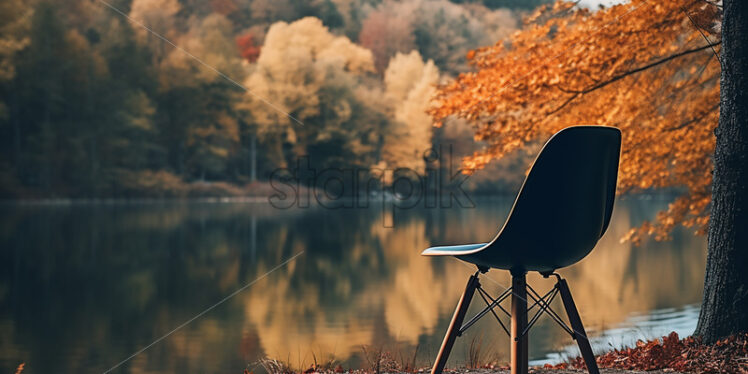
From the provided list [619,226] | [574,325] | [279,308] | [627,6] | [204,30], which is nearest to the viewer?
[574,325]

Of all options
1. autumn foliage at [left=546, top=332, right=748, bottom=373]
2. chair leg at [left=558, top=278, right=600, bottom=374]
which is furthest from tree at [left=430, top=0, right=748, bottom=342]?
chair leg at [left=558, top=278, right=600, bottom=374]

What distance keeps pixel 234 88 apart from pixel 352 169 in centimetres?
702

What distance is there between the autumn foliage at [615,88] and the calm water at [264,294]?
174 centimetres

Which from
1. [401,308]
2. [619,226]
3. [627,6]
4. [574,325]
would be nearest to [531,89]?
[627,6]

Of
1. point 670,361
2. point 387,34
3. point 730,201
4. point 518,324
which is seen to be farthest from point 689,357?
point 387,34

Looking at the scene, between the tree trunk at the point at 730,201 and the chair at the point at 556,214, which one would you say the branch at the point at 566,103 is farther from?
the chair at the point at 556,214

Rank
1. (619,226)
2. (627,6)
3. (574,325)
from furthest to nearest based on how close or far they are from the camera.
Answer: (619,226) < (627,6) < (574,325)

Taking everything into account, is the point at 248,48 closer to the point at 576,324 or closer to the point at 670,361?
the point at 670,361

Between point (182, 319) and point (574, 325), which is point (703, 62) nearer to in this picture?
point (574, 325)

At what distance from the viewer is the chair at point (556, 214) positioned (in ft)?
7.77

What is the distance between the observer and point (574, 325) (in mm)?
2535

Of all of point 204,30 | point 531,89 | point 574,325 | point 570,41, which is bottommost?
point 574,325

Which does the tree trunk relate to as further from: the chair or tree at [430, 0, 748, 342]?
the chair

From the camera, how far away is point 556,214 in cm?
241
